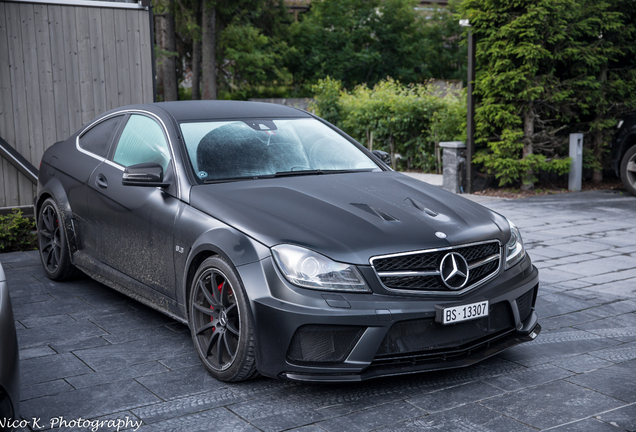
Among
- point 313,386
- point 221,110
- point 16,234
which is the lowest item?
point 313,386

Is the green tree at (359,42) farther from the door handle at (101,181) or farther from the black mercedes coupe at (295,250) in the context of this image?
the black mercedes coupe at (295,250)

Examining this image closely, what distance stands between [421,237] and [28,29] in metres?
6.85

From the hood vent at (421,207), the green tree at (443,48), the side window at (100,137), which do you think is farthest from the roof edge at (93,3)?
the green tree at (443,48)

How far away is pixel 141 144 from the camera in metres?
4.78

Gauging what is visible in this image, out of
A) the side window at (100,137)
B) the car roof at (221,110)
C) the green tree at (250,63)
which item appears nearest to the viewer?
the car roof at (221,110)

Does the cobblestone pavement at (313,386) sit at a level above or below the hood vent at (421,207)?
below

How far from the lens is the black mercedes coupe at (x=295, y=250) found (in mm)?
3316

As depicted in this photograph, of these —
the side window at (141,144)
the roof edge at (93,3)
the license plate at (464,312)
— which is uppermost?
the roof edge at (93,3)

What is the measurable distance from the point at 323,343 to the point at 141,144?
2.24 m

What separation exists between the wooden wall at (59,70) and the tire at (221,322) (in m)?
5.63

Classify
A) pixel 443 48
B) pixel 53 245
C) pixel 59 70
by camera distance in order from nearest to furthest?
pixel 53 245, pixel 59 70, pixel 443 48

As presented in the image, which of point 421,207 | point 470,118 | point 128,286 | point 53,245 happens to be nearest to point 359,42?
point 470,118

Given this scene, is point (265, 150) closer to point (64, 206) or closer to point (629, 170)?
point (64, 206)

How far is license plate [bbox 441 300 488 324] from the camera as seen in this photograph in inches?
132
